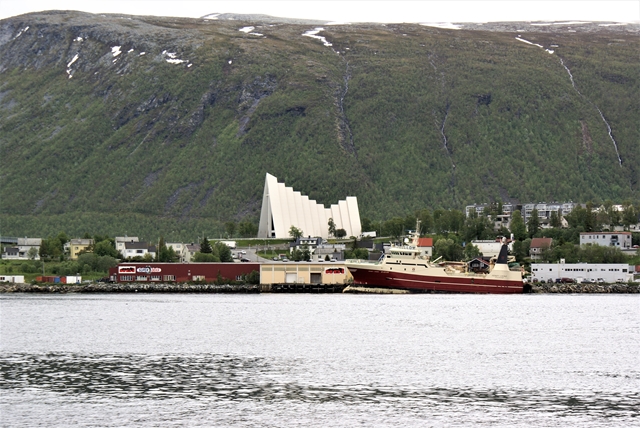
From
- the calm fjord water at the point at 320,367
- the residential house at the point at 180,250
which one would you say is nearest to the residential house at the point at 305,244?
the residential house at the point at 180,250

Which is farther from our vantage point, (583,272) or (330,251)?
(330,251)

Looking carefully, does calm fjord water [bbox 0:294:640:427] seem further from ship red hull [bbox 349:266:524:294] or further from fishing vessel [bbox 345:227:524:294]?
ship red hull [bbox 349:266:524:294]

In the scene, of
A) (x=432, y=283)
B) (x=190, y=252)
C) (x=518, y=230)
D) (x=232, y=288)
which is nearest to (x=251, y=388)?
(x=432, y=283)

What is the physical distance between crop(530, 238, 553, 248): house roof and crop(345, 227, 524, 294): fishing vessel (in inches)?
871

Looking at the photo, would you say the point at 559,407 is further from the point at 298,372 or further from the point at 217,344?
the point at 217,344

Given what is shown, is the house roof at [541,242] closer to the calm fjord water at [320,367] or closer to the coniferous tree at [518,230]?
the coniferous tree at [518,230]

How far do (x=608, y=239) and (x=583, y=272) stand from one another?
21461 mm

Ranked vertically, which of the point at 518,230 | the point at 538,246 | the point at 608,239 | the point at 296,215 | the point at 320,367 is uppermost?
the point at 296,215

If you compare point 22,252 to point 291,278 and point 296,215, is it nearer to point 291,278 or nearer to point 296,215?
point 296,215

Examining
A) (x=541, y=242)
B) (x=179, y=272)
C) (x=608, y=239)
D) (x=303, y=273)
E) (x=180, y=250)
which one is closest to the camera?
(x=303, y=273)

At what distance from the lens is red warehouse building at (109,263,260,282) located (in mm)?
108688

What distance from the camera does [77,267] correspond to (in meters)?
118

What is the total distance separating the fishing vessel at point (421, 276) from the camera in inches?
3937

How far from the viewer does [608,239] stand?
128 metres
